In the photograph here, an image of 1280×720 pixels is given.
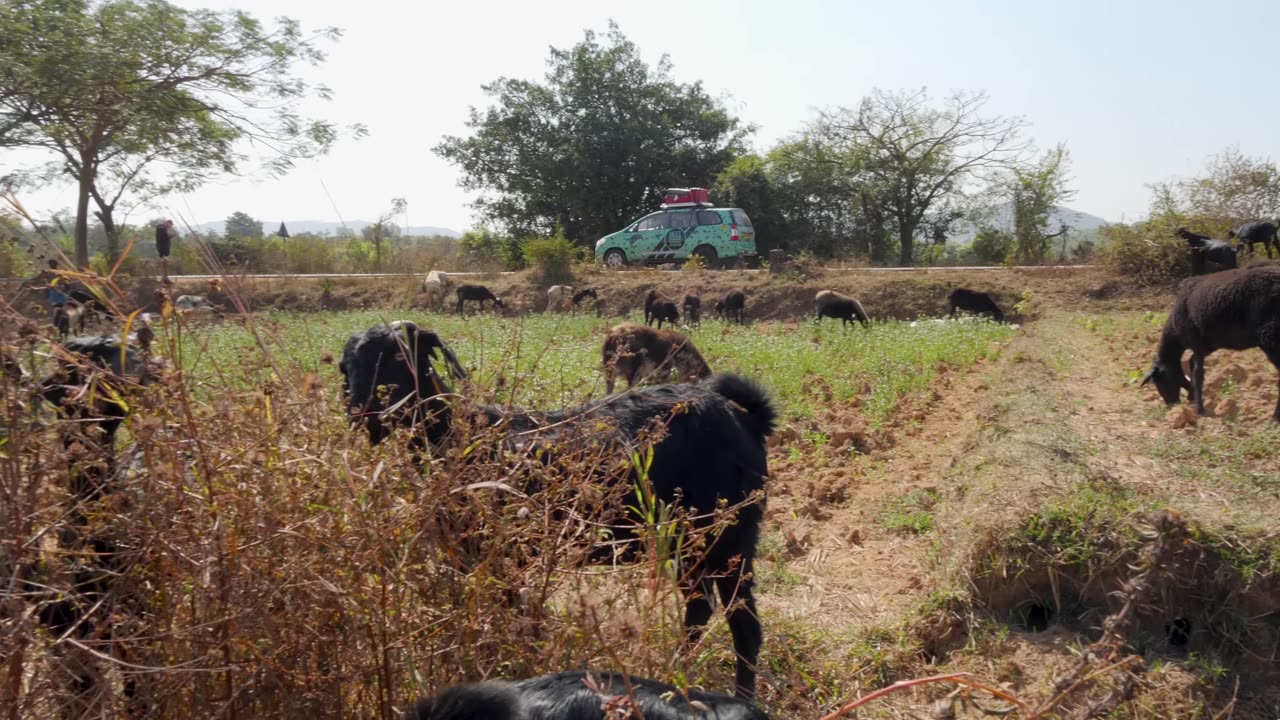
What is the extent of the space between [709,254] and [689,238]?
2.60 ft

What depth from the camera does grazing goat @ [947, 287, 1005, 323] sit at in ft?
62.8

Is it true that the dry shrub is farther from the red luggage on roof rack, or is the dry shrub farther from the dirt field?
the red luggage on roof rack

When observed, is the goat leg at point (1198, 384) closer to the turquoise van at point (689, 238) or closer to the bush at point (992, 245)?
the turquoise van at point (689, 238)

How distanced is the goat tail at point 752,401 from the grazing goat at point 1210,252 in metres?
15.0

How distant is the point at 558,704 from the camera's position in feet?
7.57

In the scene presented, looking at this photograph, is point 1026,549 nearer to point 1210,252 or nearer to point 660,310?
point 660,310

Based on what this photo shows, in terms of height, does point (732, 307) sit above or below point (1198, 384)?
above

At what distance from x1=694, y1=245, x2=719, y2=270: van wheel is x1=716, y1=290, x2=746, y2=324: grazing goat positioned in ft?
21.3

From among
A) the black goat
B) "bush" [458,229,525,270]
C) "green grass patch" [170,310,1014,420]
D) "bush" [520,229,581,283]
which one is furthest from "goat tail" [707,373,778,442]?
"bush" [458,229,525,270]

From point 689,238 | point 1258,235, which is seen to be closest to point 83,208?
point 689,238

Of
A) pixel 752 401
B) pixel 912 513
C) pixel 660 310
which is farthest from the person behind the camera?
pixel 660 310

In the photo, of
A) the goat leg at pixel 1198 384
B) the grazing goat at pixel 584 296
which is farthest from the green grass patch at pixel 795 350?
the grazing goat at pixel 584 296

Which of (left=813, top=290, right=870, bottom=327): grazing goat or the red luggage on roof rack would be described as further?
the red luggage on roof rack

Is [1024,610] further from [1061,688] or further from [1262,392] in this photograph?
[1262,392]
